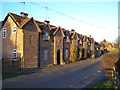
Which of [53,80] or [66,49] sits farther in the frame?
[66,49]

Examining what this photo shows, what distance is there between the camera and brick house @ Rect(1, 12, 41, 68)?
31594mm

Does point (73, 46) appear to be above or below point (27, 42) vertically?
below

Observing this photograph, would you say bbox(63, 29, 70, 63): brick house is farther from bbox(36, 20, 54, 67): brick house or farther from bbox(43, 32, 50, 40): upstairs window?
bbox(43, 32, 50, 40): upstairs window

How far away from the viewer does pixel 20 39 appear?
104 ft

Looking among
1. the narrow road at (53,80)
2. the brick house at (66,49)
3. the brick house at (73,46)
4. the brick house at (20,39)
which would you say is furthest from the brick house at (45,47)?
the narrow road at (53,80)

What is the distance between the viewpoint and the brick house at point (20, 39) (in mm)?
31594

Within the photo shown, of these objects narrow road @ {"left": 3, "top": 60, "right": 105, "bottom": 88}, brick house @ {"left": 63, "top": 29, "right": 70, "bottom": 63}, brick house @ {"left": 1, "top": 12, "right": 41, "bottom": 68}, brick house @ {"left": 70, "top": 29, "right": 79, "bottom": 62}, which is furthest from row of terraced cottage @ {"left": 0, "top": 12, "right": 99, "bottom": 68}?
brick house @ {"left": 70, "top": 29, "right": 79, "bottom": 62}

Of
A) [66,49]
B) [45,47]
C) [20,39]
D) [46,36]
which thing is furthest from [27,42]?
[66,49]

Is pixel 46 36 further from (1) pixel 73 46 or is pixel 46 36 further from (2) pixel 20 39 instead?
(1) pixel 73 46

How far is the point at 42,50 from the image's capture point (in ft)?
118

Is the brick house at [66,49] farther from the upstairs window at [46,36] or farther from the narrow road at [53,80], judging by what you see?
the narrow road at [53,80]

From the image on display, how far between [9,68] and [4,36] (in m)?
8.50

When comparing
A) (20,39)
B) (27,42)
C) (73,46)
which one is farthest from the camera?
(73,46)


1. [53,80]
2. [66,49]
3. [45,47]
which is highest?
[45,47]
